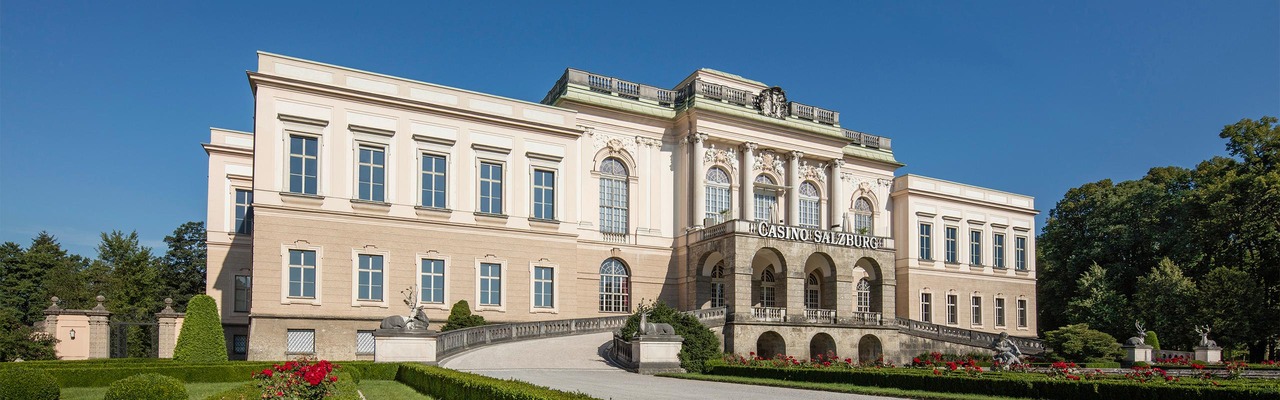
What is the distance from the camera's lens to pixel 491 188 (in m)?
38.2

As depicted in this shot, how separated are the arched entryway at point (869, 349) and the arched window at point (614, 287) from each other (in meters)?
11.3

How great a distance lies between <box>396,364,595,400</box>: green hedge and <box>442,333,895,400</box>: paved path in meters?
2.38

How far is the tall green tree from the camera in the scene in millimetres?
59406

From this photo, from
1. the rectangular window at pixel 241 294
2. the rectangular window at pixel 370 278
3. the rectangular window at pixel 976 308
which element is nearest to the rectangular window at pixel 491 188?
the rectangular window at pixel 370 278

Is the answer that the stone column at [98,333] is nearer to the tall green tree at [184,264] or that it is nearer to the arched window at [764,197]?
the tall green tree at [184,264]

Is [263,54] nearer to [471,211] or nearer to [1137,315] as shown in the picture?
[471,211]

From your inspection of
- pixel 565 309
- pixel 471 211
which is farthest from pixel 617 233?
pixel 471 211

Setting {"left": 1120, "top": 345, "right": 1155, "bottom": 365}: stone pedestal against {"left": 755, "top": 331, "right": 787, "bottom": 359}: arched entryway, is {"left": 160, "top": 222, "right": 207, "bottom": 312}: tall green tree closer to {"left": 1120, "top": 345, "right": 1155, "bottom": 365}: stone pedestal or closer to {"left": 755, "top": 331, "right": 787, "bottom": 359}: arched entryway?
{"left": 755, "top": 331, "right": 787, "bottom": 359}: arched entryway

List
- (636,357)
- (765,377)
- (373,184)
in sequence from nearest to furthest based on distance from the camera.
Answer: (765,377) → (636,357) → (373,184)

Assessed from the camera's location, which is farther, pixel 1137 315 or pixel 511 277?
pixel 1137 315

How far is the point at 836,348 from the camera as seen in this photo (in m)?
39.7

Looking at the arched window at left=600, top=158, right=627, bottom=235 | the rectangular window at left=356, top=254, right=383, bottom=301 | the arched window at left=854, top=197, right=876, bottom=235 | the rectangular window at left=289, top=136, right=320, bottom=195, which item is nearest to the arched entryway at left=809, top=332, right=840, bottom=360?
the arched window at left=600, top=158, right=627, bottom=235

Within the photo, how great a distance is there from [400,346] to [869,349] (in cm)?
2484

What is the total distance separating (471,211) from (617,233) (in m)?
7.99
